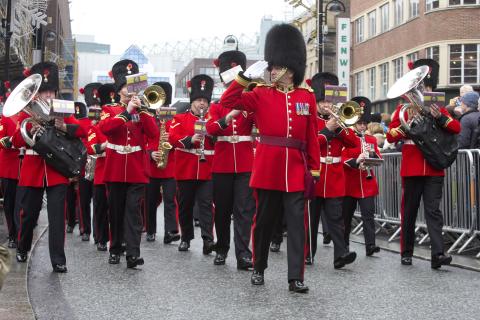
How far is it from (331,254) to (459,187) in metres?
1.94

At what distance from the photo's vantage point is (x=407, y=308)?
25.2 ft

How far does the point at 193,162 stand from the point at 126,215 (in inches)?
93.8

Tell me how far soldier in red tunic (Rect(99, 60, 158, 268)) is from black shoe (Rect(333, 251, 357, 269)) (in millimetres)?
2138

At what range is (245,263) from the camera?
399 inches

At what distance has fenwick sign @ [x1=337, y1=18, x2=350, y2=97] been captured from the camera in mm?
29391

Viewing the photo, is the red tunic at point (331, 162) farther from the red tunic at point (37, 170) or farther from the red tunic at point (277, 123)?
the red tunic at point (37, 170)

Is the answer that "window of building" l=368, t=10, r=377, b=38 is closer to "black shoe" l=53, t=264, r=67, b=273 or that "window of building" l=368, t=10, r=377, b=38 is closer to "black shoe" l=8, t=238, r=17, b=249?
"black shoe" l=8, t=238, r=17, b=249

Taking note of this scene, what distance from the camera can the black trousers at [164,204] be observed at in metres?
13.8

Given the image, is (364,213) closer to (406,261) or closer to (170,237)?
(406,261)

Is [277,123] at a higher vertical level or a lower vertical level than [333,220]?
higher

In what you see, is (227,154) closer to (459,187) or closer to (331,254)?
(331,254)

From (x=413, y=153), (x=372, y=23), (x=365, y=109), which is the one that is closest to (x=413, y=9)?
(x=372, y=23)

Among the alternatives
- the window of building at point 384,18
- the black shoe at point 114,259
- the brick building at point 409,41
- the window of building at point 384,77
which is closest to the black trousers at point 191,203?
the black shoe at point 114,259

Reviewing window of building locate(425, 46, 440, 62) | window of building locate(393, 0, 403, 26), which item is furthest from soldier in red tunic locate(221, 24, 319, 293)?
window of building locate(393, 0, 403, 26)
